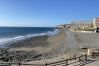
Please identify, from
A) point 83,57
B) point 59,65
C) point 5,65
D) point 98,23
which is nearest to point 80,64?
point 59,65

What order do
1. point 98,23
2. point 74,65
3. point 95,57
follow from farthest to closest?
1. point 98,23
2. point 95,57
3. point 74,65

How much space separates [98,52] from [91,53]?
2.68 feet

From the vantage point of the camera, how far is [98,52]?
64.2 feet

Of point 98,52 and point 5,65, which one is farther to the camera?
point 98,52

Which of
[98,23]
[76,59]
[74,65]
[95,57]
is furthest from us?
[98,23]

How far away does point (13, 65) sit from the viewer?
611 inches

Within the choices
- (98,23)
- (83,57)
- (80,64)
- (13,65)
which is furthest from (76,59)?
(98,23)

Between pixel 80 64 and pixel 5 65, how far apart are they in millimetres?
6607

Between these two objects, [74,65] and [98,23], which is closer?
[74,65]

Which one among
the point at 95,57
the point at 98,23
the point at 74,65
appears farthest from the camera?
the point at 98,23

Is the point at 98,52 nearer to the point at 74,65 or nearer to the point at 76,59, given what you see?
the point at 76,59

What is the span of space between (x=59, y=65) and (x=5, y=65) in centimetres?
475

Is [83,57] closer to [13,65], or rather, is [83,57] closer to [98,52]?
[98,52]

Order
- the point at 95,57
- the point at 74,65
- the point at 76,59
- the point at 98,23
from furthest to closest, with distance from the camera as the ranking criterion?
the point at 98,23 < the point at 95,57 < the point at 76,59 < the point at 74,65
